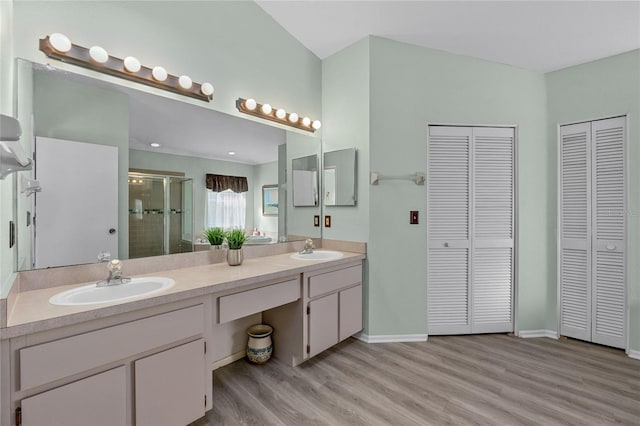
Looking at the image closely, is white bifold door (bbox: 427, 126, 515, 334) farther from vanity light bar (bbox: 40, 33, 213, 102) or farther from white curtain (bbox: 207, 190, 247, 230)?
vanity light bar (bbox: 40, 33, 213, 102)

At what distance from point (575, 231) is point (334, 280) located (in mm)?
→ 2216

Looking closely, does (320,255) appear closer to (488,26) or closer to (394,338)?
(394,338)

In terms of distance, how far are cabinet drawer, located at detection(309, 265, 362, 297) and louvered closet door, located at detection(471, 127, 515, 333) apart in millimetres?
1117

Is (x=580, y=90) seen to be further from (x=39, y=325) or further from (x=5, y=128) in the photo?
(x=39, y=325)

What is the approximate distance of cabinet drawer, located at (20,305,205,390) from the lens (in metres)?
1.05

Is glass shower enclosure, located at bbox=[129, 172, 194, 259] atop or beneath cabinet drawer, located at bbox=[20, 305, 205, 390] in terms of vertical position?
atop

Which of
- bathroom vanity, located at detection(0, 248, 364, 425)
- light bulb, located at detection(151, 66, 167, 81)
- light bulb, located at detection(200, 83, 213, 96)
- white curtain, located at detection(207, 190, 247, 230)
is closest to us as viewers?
bathroom vanity, located at detection(0, 248, 364, 425)

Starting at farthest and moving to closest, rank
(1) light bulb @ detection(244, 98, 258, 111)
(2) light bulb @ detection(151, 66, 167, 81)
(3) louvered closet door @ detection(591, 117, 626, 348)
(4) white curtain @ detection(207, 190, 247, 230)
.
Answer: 1. (3) louvered closet door @ detection(591, 117, 626, 348)
2. (1) light bulb @ detection(244, 98, 258, 111)
3. (4) white curtain @ detection(207, 190, 247, 230)
4. (2) light bulb @ detection(151, 66, 167, 81)

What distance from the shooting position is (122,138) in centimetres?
174

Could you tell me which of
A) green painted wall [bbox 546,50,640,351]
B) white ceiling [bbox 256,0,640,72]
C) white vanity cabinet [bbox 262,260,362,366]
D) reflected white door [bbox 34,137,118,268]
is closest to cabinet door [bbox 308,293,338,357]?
white vanity cabinet [bbox 262,260,362,366]

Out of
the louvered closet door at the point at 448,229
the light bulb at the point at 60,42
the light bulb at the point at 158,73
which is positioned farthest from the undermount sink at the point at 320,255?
the light bulb at the point at 60,42

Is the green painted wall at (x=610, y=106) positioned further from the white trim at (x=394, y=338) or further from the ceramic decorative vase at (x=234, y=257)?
the ceramic decorative vase at (x=234, y=257)

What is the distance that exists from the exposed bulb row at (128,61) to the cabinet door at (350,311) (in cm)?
186

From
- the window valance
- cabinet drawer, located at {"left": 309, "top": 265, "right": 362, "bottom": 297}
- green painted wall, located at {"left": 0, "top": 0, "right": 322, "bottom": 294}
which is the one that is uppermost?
green painted wall, located at {"left": 0, "top": 0, "right": 322, "bottom": 294}
